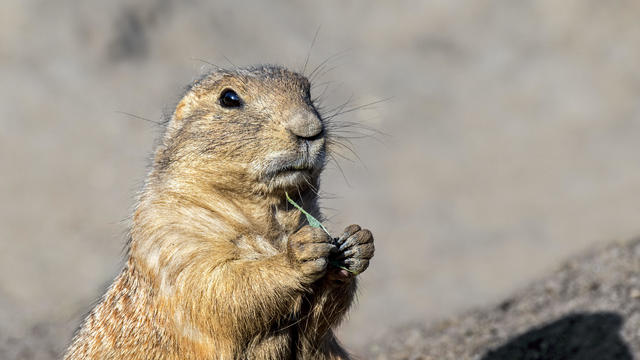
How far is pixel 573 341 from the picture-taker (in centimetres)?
636

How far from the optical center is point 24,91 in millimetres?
13484

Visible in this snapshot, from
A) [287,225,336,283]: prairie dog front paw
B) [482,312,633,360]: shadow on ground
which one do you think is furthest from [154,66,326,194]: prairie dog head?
[482,312,633,360]: shadow on ground

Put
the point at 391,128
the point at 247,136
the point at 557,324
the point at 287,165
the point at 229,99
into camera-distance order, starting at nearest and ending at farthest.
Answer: the point at 287,165 → the point at 247,136 → the point at 229,99 → the point at 557,324 → the point at 391,128

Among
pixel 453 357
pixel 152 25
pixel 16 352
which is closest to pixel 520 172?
pixel 152 25

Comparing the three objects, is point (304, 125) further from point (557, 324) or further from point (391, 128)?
point (391, 128)

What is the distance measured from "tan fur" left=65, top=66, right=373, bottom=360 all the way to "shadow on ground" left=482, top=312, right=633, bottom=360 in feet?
6.61

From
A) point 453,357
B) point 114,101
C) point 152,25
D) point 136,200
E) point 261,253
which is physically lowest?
point 261,253

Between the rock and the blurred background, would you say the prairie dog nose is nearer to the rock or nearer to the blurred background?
the rock

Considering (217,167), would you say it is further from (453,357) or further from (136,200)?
(453,357)

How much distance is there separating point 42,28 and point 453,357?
951 cm

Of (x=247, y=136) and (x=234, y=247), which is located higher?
(x=247, y=136)

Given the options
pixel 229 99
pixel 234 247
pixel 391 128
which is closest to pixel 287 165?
pixel 234 247

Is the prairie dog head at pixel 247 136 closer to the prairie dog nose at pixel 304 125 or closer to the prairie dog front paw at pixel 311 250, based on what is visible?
the prairie dog nose at pixel 304 125

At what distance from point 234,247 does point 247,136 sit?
22.5 inches
